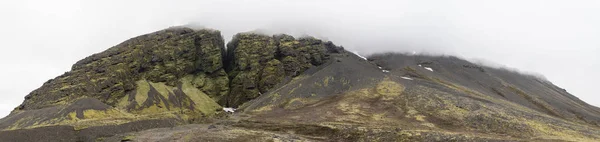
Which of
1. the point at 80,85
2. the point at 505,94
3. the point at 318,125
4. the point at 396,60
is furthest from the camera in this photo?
the point at 396,60

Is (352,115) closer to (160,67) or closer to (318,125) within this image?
(318,125)

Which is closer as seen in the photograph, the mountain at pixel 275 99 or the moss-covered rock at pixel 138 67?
the mountain at pixel 275 99

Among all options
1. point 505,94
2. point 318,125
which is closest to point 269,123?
point 318,125

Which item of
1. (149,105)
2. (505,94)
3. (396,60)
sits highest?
(396,60)

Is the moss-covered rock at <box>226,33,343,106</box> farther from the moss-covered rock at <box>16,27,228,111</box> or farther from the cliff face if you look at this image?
the moss-covered rock at <box>16,27,228,111</box>

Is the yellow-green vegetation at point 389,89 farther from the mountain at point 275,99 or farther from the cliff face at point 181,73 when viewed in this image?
the cliff face at point 181,73

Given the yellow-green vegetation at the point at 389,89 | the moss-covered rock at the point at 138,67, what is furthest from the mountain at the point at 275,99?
the moss-covered rock at the point at 138,67

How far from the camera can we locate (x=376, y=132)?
52562 millimetres

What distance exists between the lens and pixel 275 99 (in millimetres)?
95688

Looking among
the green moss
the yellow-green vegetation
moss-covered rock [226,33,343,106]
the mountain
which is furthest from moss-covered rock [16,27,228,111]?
the yellow-green vegetation

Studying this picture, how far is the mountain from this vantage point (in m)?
55.6

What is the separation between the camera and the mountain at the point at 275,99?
55625 millimetres

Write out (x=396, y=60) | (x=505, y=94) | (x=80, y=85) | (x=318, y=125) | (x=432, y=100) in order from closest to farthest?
(x=318, y=125), (x=432, y=100), (x=505, y=94), (x=80, y=85), (x=396, y=60)

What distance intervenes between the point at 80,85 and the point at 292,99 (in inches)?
2505
